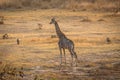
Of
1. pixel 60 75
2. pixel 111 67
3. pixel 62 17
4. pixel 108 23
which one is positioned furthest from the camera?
pixel 62 17

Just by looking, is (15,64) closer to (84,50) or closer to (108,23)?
(84,50)

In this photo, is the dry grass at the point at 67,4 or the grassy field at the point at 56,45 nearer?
the grassy field at the point at 56,45

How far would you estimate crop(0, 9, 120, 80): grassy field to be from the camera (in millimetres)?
13875

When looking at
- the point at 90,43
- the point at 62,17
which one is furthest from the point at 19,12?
the point at 90,43

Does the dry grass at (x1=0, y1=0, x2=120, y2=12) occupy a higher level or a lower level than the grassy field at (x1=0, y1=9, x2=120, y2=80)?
higher

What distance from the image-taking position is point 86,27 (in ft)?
85.0

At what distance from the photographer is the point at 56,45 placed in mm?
19281

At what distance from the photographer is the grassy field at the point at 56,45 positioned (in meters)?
13.9

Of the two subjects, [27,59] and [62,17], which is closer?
[27,59]

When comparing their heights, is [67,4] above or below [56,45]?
above

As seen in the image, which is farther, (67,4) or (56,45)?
(67,4)

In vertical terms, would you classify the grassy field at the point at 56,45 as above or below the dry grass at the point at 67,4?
below

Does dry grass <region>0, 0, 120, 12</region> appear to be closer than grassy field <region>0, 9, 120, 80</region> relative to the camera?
No

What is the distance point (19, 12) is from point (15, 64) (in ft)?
61.2
